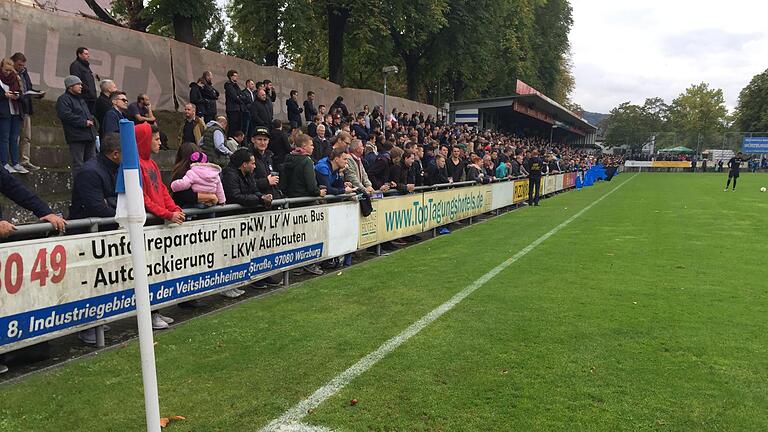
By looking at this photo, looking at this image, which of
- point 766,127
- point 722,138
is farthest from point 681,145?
point 766,127

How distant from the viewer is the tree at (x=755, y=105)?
88.1 metres

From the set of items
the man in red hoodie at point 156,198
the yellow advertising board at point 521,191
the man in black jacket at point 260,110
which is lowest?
the yellow advertising board at point 521,191

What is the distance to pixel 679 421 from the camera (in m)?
3.38

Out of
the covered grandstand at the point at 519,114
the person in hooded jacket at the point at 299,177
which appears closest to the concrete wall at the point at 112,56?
the person in hooded jacket at the point at 299,177

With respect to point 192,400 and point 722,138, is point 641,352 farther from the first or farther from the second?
point 722,138

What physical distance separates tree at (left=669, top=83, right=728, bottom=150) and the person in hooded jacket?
4724 inches

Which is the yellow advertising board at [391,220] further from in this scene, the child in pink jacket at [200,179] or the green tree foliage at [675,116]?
the green tree foliage at [675,116]

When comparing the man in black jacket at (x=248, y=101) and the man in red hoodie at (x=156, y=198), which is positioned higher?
the man in black jacket at (x=248, y=101)

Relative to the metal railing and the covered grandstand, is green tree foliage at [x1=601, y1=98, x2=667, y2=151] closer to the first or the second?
the covered grandstand

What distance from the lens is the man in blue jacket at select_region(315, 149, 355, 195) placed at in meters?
8.77

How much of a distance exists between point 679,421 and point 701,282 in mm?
4585

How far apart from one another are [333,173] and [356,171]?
72cm

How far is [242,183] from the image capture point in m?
6.75

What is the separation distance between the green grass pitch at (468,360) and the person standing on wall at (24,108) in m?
5.39
